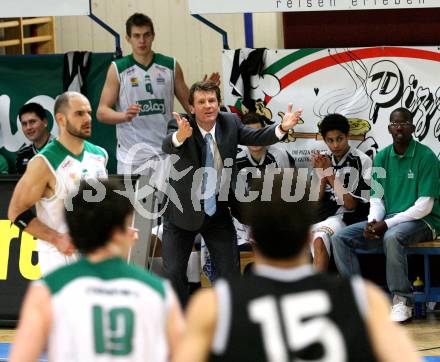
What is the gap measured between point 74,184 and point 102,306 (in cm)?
325

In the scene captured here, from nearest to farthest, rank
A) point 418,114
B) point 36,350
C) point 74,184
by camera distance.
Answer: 1. point 36,350
2. point 74,184
3. point 418,114

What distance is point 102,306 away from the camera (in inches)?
161

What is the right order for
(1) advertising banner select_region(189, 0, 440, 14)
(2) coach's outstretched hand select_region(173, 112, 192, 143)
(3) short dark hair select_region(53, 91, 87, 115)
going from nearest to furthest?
1. (3) short dark hair select_region(53, 91, 87, 115)
2. (2) coach's outstretched hand select_region(173, 112, 192, 143)
3. (1) advertising banner select_region(189, 0, 440, 14)

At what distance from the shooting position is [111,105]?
10.0 m

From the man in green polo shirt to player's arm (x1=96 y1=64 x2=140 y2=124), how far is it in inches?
78.5

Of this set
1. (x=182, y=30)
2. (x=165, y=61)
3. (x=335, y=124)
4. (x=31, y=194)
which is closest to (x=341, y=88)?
(x=335, y=124)

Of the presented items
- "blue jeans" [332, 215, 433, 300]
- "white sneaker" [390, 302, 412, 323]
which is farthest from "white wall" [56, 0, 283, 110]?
"white sneaker" [390, 302, 412, 323]

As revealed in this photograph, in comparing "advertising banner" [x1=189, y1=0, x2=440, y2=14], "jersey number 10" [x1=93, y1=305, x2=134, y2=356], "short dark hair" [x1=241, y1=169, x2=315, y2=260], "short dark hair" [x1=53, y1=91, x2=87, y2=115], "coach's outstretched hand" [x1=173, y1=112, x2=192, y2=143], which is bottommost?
"jersey number 10" [x1=93, y1=305, x2=134, y2=356]

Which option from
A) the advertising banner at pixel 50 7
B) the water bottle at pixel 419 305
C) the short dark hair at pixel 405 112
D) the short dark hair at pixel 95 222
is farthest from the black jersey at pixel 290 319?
the advertising banner at pixel 50 7

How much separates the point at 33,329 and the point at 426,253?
19.4ft

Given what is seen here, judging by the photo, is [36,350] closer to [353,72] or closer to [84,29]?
[353,72]

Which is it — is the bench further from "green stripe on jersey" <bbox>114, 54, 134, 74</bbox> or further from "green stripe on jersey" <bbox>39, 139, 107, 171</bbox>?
"green stripe on jersey" <bbox>39, 139, 107, 171</bbox>

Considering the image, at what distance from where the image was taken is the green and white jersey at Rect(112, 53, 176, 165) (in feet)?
33.0

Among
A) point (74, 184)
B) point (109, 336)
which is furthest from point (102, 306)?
point (74, 184)
